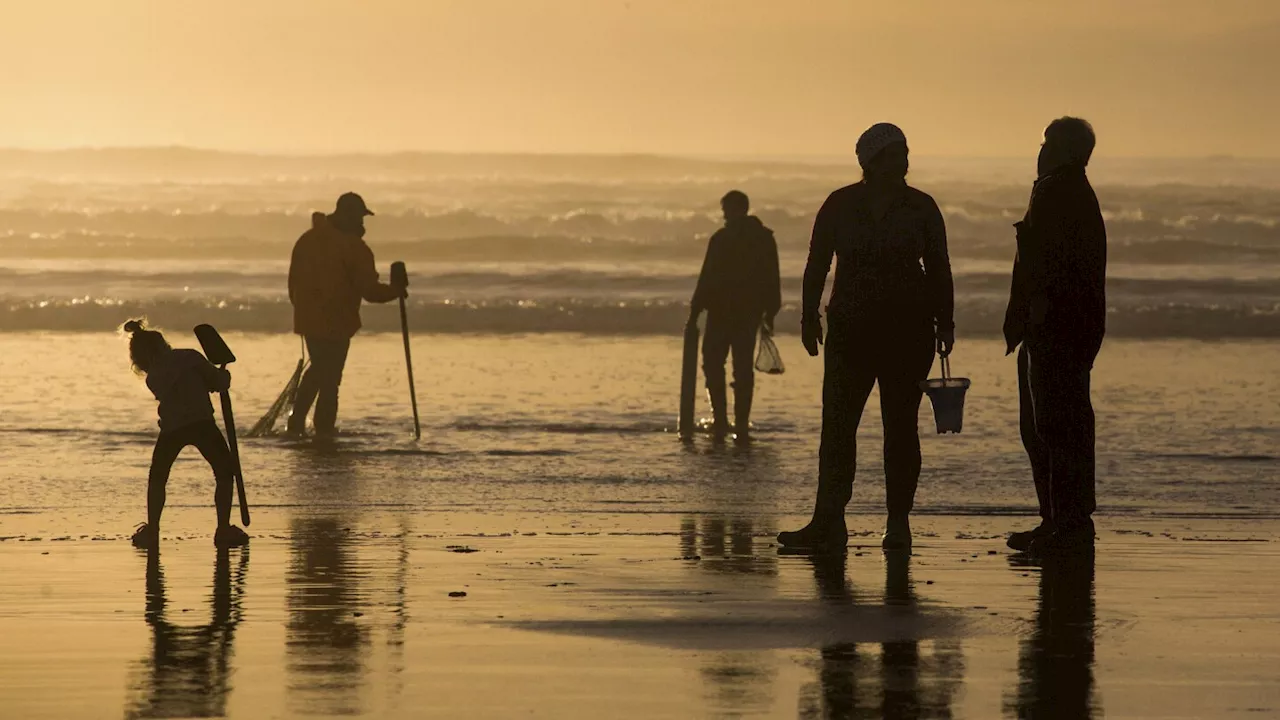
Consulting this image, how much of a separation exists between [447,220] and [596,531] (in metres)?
47.8

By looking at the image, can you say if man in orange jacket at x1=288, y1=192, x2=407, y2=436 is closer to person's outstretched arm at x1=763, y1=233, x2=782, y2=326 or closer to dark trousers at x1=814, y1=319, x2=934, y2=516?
person's outstretched arm at x1=763, y1=233, x2=782, y2=326

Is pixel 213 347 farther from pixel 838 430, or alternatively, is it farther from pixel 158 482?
pixel 838 430

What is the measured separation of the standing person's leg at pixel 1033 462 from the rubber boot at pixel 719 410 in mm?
6321

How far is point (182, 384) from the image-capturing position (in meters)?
9.57

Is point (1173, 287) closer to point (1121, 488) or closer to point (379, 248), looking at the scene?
point (379, 248)

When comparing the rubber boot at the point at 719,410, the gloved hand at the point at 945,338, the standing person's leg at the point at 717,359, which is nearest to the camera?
the gloved hand at the point at 945,338

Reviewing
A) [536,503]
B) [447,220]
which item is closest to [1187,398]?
[536,503]

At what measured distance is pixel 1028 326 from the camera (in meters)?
9.02

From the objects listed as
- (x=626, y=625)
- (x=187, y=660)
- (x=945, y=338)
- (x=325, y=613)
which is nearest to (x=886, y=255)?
(x=945, y=338)

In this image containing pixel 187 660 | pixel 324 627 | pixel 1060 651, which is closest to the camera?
pixel 187 660

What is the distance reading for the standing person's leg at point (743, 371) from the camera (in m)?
15.7

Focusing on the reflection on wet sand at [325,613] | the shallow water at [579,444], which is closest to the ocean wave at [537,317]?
the shallow water at [579,444]

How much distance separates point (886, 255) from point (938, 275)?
0.24 meters

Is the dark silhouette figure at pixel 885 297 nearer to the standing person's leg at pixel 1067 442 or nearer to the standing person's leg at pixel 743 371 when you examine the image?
the standing person's leg at pixel 1067 442
